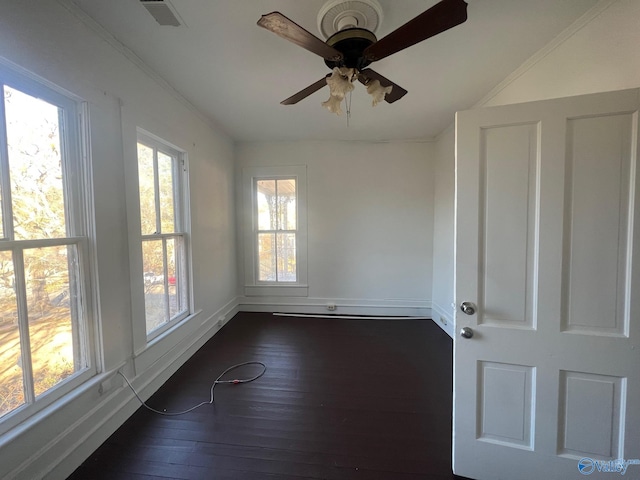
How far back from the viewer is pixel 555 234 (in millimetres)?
1136

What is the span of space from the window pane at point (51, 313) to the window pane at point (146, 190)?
611 millimetres

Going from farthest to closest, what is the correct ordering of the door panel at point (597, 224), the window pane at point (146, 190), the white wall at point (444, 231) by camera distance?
the white wall at point (444, 231)
the window pane at point (146, 190)
the door panel at point (597, 224)

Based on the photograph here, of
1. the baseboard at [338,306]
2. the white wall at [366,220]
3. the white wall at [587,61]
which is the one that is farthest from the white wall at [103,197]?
the white wall at [587,61]

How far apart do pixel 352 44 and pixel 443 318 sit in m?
3.13

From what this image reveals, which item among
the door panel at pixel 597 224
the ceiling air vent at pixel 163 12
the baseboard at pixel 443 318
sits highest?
the ceiling air vent at pixel 163 12

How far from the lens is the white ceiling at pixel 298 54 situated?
135 cm

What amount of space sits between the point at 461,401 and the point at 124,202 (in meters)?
2.48

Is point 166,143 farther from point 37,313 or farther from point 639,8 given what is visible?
point 639,8

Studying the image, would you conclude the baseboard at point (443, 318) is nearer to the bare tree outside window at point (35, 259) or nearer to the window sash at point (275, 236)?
the window sash at point (275, 236)

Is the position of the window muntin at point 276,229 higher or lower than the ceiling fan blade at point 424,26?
lower

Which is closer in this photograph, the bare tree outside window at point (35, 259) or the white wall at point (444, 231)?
the bare tree outside window at point (35, 259)

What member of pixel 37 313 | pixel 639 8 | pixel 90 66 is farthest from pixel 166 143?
pixel 639 8

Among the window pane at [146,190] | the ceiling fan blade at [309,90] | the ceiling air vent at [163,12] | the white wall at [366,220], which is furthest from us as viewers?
the white wall at [366,220]

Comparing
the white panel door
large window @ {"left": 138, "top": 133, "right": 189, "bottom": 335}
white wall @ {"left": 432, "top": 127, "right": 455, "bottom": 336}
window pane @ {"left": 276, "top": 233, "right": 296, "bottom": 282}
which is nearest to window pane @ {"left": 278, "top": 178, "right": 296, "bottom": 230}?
window pane @ {"left": 276, "top": 233, "right": 296, "bottom": 282}
